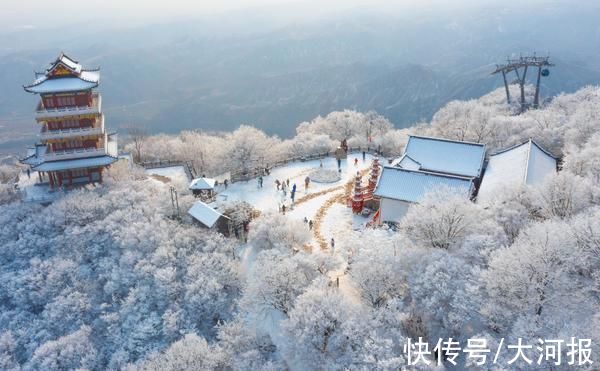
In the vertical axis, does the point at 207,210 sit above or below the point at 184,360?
above

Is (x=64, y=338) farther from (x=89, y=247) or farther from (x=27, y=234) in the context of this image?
(x=27, y=234)

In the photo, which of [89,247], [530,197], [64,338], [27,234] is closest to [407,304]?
[530,197]

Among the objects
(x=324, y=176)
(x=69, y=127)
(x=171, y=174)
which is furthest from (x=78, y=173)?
(x=324, y=176)

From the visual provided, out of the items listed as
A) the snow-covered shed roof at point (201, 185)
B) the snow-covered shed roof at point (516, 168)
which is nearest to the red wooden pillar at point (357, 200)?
the snow-covered shed roof at point (516, 168)

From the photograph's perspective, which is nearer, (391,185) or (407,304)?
(407,304)

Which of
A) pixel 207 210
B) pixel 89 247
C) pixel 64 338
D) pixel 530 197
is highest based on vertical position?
pixel 530 197

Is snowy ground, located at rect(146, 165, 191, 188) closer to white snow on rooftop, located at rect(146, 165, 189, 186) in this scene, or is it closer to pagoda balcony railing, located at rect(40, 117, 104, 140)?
white snow on rooftop, located at rect(146, 165, 189, 186)
